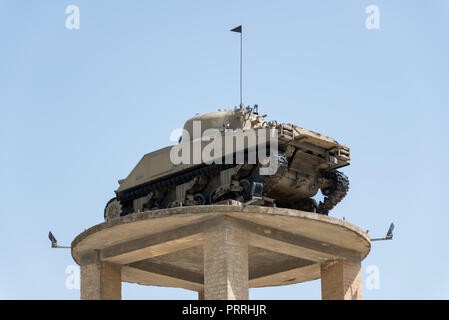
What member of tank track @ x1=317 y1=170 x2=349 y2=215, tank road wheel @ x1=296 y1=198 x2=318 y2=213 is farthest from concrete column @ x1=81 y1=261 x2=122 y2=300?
tank track @ x1=317 y1=170 x2=349 y2=215

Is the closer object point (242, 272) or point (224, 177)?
point (242, 272)

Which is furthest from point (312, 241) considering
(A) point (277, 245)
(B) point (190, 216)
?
(B) point (190, 216)

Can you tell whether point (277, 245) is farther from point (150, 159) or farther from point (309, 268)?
point (150, 159)

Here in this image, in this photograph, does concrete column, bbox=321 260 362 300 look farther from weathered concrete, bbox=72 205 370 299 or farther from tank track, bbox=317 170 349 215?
tank track, bbox=317 170 349 215

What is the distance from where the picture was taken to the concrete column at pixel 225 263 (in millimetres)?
42156

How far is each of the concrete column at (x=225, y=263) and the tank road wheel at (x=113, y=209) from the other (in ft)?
22.9

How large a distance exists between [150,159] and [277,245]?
695cm

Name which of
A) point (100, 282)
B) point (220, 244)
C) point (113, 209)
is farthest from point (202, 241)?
point (113, 209)

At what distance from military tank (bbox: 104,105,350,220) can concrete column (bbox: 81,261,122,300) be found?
321 centimetres

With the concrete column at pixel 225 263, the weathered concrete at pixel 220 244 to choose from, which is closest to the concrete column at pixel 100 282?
the weathered concrete at pixel 220 244

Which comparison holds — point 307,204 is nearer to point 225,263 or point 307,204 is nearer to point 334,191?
point 334,191

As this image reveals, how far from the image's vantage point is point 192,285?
49812 millimetres
